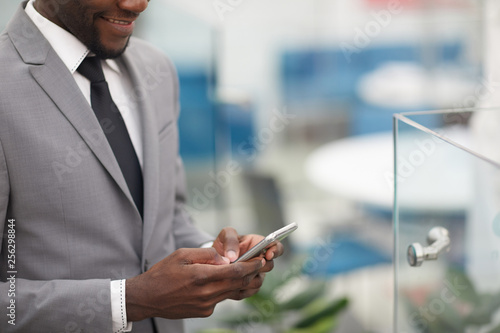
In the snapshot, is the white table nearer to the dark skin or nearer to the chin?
the dark skin

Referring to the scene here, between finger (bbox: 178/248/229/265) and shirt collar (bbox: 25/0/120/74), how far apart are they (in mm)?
448

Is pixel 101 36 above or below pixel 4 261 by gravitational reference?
above

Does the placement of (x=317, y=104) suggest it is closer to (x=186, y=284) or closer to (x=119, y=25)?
(x=119, y=25)

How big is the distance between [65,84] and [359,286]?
2.58 meters

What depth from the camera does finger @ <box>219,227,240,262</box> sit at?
47.6 inches

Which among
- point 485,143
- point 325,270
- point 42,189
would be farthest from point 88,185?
point 325,270

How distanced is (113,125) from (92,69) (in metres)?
0.12

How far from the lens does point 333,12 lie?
5629 millimetres

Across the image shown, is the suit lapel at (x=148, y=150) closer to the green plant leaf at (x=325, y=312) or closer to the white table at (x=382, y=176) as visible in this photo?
the white table at (x=382, y=176)

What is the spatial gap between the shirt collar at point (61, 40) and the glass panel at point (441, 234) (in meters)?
0.68

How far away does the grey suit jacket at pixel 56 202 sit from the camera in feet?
3.75

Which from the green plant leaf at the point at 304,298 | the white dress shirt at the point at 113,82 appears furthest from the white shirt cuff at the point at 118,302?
the green plant leaf at the point at 304,298

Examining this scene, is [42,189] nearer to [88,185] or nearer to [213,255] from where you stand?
[88,185]

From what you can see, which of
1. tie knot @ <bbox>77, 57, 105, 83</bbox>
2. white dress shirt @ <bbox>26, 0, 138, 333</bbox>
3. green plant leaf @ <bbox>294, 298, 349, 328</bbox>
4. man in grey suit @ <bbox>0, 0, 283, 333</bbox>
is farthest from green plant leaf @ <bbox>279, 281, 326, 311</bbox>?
tie knot @ <bbox>77, 57, 105, 83</bbox>
